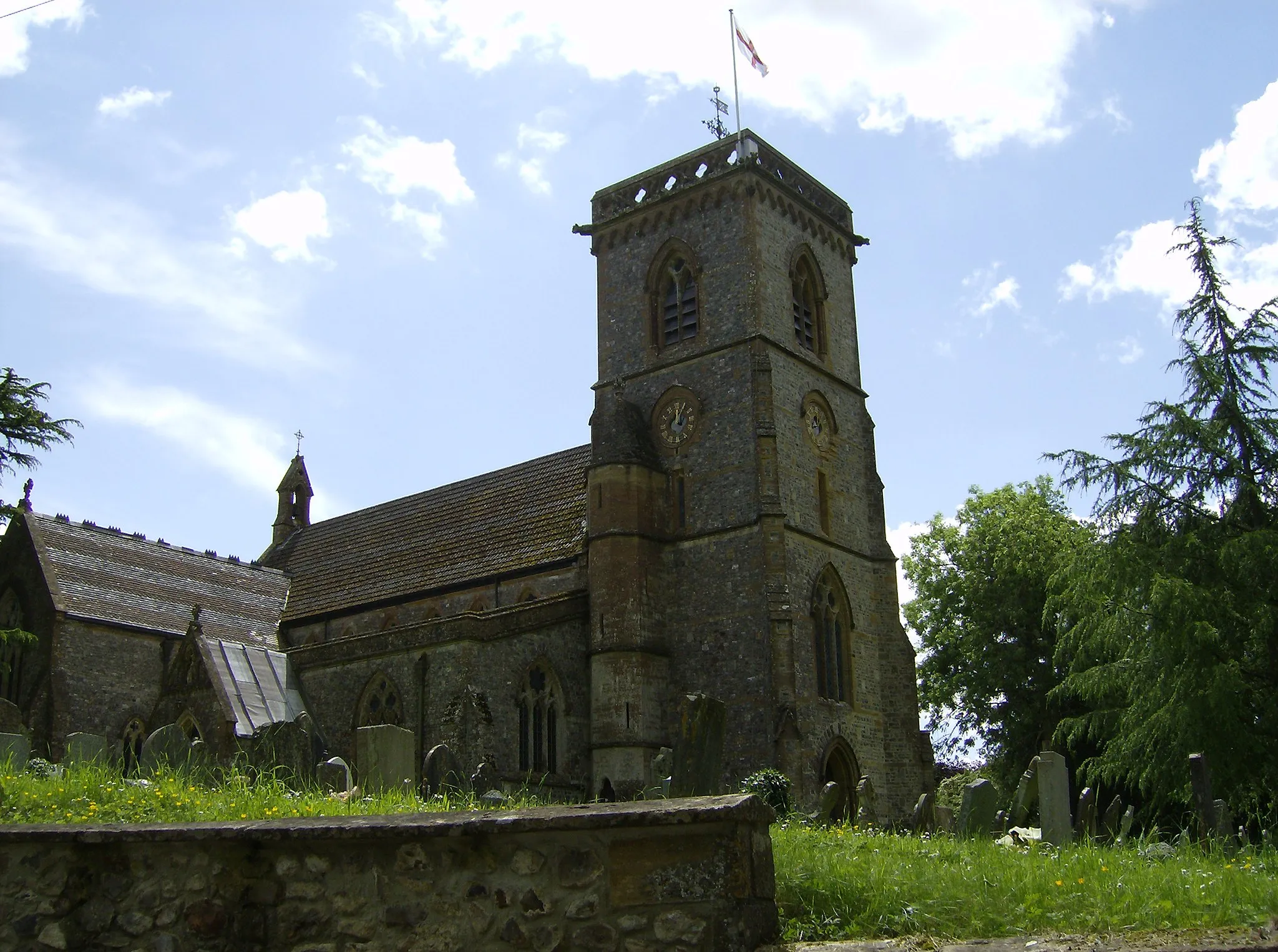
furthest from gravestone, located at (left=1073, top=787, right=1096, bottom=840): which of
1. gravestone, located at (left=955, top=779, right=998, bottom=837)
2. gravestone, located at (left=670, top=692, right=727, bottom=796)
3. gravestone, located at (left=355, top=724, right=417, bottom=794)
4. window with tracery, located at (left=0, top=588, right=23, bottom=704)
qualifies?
window with tracery, located at (left=0, top=588, right=23, bottom=704)

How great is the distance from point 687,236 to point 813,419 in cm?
572

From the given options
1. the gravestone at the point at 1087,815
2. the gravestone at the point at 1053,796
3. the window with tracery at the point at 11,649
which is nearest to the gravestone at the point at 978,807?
the gravestone at the point at 1053,796

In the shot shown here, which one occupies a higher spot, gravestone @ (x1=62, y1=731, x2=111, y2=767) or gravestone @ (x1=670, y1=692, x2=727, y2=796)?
gravestone @ (x1=62, y1=731, x2=111, y2=767)

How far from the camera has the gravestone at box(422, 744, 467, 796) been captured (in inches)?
480

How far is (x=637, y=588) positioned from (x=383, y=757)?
55.7 feet

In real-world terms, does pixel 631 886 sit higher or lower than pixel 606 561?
lower

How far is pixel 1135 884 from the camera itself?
7094 mm

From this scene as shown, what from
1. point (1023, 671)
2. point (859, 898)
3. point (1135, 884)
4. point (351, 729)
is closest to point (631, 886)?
point (859, 898)

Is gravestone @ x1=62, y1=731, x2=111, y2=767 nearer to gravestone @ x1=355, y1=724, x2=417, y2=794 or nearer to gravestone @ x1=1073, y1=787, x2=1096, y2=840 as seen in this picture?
gravestone @ x1=355, y1=724, x2=417, y2=794

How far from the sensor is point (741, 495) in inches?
1094

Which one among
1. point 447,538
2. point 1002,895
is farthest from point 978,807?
point 447,538

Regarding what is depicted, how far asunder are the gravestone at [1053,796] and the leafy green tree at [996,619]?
2148 centimetres

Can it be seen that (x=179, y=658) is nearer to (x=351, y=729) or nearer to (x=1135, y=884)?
(x=351, y=729)

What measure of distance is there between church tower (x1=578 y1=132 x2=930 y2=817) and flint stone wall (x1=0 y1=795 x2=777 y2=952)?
59.1ft
